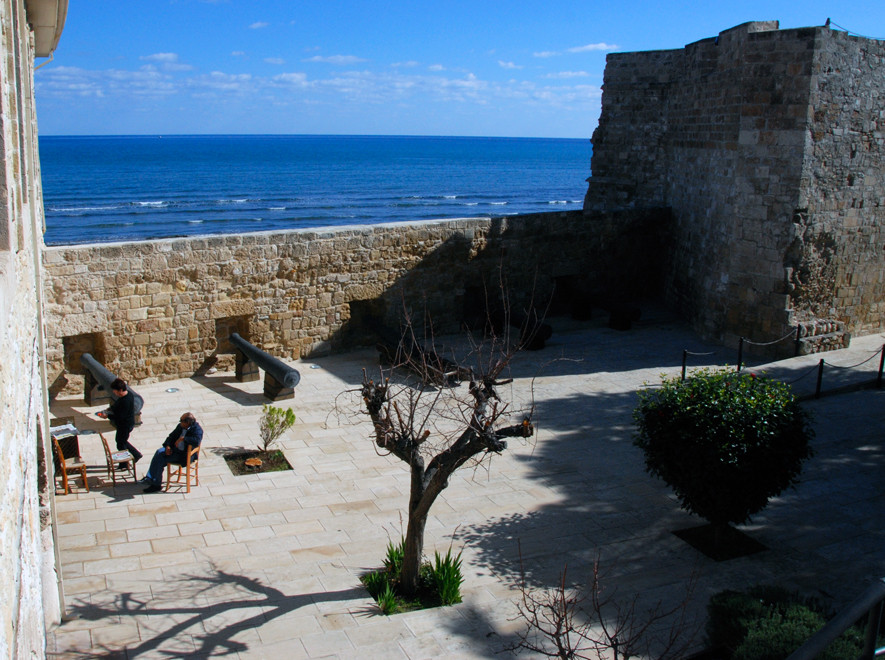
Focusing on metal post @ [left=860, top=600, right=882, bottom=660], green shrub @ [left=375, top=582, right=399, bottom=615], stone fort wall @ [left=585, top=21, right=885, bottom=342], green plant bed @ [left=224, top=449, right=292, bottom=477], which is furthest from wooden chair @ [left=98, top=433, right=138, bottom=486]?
stone fort wall @ [left=585, top=21, right=885, bottom=342]

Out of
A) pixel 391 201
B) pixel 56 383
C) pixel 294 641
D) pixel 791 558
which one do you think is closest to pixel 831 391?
pixel 791 558

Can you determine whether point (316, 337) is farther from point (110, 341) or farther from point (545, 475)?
point (545, 475)

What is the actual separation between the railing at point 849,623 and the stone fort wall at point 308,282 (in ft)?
37.1

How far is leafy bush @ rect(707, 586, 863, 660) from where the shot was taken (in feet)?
17.8

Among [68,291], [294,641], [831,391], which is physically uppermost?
[68,291]

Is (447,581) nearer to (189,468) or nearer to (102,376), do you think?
(189,468)

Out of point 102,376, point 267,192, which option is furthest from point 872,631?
point 267,192

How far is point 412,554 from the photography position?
7.14 metres

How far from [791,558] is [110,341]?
378 inches

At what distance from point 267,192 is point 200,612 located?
65.3m

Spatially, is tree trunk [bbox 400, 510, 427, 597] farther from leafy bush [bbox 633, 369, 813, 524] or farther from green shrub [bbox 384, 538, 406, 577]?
leafy bush [bbox 633, 369, 813, 524]

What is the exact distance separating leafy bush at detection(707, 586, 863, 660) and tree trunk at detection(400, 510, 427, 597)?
2426 mm

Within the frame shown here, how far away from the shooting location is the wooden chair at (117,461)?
9.17 m

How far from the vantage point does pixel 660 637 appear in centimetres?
662
